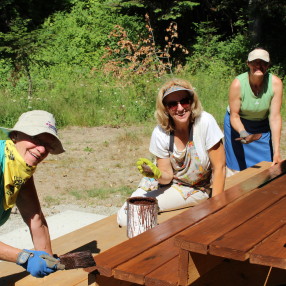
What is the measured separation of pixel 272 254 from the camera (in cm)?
194

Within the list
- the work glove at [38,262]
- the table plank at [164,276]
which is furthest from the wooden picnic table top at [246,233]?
the work glove at [38,262]

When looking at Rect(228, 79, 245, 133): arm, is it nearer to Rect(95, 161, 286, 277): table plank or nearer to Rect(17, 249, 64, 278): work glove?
Rect(95, 161, 286, 277): table plank

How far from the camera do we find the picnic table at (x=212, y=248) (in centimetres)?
204

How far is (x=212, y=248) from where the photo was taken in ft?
6.67

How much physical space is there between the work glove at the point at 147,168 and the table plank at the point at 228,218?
2.31ft

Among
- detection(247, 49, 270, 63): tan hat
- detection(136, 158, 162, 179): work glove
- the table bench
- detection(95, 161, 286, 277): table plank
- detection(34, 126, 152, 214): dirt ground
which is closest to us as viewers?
detection(95, 161, 286, 277): table plank

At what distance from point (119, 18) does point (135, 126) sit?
10281 mm

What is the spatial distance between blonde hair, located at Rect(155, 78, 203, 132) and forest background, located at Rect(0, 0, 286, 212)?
82.4 inches

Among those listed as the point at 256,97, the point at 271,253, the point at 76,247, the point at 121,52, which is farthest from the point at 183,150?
the point at 121,52

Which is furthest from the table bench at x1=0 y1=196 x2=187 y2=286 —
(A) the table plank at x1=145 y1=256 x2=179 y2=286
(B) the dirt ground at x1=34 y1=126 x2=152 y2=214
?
(B) the dirt ground at x1=34 y1=126 x2=152 y2=214

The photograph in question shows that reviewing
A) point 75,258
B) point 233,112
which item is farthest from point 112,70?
point 75,258

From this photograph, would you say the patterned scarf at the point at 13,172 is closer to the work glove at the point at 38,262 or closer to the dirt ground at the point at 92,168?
the work glove at the point at 38,262

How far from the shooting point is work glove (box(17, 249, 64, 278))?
2309 mm

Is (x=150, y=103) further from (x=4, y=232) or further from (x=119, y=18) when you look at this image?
(x=119, y=18)
